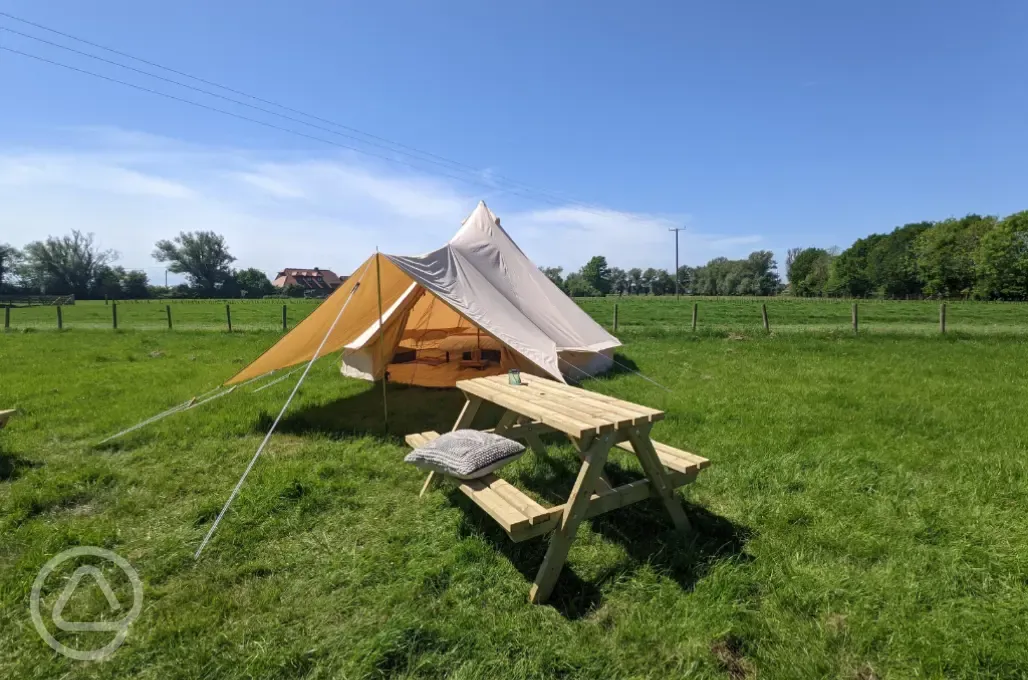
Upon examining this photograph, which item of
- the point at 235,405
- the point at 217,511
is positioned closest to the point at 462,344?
the point at 235,405

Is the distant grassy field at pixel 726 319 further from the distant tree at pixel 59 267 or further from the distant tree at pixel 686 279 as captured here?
the distant tree at pixel 686 279

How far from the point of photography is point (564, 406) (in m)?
2.54

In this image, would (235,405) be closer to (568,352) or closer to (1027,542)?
(568,352)

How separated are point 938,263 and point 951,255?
4.01 feet

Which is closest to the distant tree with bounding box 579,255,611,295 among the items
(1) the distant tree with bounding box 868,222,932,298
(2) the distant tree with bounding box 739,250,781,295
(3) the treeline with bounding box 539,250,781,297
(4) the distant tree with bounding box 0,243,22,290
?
(3) the treeline with bounding box 539,250,781,297

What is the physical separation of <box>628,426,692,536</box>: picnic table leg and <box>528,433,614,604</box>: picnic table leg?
0.21 metres

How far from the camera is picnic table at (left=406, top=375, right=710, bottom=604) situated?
81.5 inches

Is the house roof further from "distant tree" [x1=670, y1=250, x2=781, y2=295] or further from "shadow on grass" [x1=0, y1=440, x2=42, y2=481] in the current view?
Result: "shadow on grass" [x1=0, y1=440, x2=42, y2=481]

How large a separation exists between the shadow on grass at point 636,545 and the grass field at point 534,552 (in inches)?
0.6

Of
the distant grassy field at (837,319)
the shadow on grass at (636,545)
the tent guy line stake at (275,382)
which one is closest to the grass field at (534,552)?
the shadow on grass at (636,545)

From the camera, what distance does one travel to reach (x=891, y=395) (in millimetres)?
5426

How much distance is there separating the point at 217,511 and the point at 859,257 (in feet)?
262

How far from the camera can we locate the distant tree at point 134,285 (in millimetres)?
53969

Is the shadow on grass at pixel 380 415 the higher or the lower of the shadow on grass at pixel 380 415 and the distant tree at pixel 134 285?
the lower
